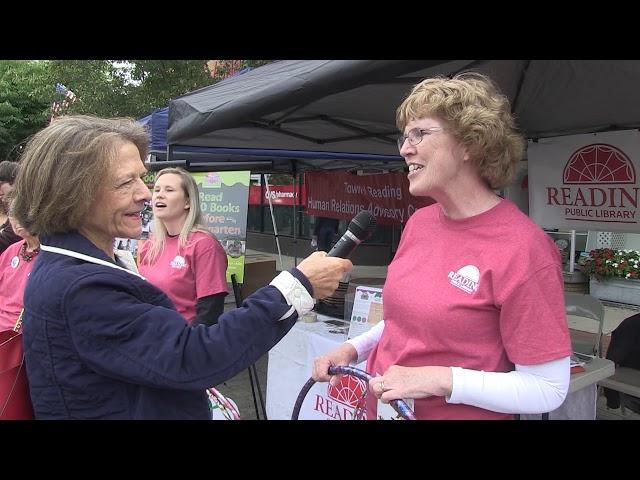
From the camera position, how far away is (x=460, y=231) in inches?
59.1

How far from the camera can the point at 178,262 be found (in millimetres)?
2975

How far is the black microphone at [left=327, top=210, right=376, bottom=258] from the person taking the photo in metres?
1.51

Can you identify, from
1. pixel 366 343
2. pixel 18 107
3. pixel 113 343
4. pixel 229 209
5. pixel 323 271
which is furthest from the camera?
pixel 18 107

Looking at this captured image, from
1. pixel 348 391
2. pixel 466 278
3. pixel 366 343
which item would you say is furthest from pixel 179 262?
pixel 466 278

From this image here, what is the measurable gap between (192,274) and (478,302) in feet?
6.64

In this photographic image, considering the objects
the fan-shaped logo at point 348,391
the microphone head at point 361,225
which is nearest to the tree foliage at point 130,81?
the fan-shaped logo at point 348,391

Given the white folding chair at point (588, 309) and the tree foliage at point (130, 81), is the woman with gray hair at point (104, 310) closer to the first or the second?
the white folding chair at point (588, 309)

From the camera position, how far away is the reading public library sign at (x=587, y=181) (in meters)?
3.48

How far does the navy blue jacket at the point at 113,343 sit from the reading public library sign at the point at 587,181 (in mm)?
3291

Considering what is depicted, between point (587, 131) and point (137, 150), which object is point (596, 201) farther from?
point (137, 150)

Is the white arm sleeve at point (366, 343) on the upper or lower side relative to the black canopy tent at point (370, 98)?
lower

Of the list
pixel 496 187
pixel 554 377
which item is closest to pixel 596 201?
pixel 496 187

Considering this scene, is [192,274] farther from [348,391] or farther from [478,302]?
[478,302]

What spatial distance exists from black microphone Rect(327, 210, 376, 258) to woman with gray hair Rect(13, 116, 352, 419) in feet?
0.70
